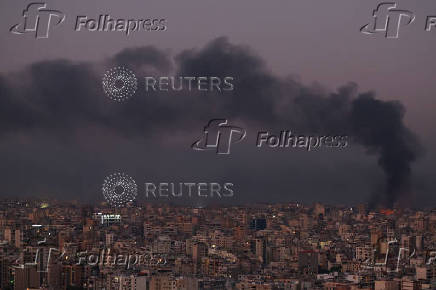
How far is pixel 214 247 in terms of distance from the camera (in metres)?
9.40

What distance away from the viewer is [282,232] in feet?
32.3

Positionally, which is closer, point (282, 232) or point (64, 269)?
point (64, 269)

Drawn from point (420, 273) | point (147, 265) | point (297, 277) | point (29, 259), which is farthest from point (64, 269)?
point (420, 273)

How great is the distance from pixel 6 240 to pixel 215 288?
186 cm

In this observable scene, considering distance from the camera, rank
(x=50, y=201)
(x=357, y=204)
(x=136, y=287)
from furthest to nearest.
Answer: (x=357, y=204) → (x=50, y=201) → (x=136, y=287)

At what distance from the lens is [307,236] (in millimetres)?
9992

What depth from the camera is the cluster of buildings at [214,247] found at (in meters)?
7.95

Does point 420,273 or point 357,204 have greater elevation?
point 357,204

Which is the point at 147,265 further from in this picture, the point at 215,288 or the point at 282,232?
the point at 282,232

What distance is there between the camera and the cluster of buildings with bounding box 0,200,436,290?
795 cm

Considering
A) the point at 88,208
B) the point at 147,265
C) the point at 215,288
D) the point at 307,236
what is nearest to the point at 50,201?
the point at 88,208

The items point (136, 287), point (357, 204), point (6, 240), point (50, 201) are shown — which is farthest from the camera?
point (357, 204)

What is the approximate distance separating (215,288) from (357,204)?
2.34m

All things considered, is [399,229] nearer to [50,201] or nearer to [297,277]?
[297,277]
